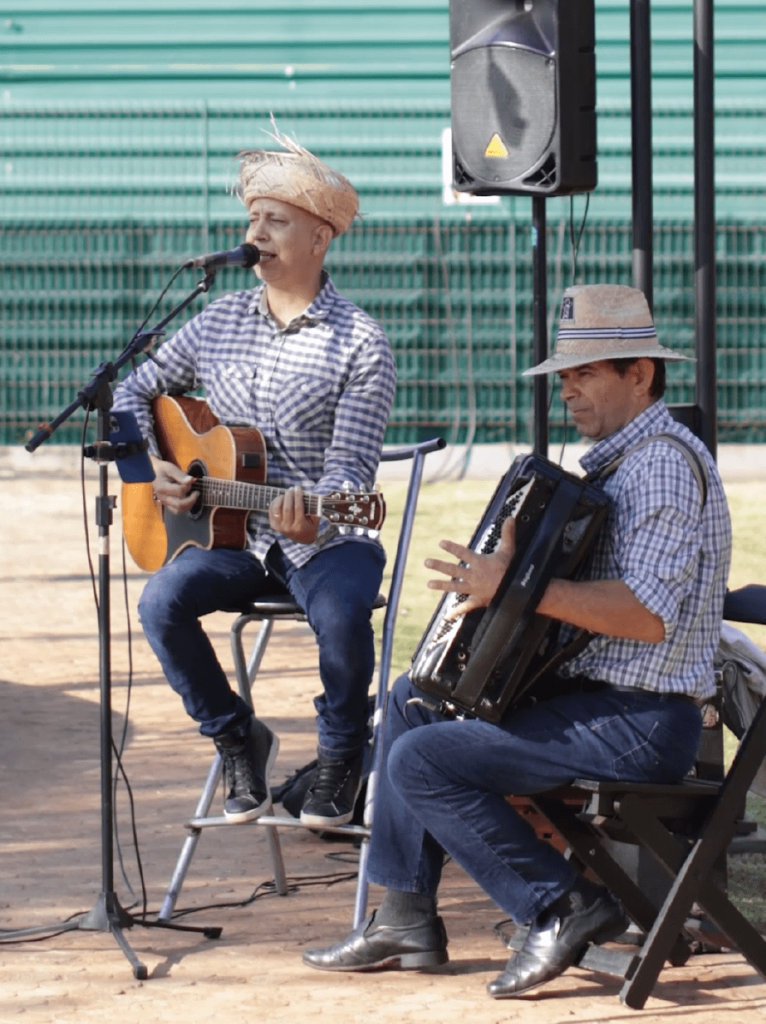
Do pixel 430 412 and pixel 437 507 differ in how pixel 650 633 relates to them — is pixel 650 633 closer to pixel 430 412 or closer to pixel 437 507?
pixel 437 507

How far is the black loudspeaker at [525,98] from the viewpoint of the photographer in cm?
542

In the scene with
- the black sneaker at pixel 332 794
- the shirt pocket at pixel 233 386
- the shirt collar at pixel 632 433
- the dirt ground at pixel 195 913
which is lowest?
the dirt ground at pixel 195 913

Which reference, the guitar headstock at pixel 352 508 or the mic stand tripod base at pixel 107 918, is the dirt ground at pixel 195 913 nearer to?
the mic stand tripod base at pixel 107 918

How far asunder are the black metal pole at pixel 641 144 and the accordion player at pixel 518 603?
1423 mm

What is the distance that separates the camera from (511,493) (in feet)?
12.1

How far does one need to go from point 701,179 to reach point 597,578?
1.68 metres

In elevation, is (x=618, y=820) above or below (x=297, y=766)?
above

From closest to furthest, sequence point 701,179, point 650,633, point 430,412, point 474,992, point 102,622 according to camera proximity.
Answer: point 650,633 < point 474,992 < point 102,622 < point 701,179 < point 430,412

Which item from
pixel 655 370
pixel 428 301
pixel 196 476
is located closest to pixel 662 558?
pixel 655 370

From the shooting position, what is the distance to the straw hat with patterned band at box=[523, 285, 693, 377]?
150 inches

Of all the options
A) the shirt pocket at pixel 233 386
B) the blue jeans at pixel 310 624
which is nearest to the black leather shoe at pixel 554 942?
the blue jeans at pixel 310 624

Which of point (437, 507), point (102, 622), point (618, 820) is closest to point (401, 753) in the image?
point (618, 820)

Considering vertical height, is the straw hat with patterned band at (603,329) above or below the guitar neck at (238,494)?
above

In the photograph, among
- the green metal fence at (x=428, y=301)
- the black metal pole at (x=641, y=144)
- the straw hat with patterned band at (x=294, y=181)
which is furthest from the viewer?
the green metal fence at (x=428, y=301)
